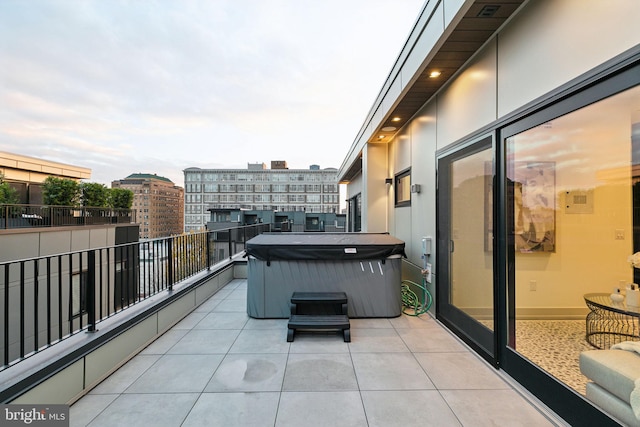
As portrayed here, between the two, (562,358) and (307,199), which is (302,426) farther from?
(307,199)

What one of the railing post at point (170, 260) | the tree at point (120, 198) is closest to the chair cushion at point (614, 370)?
the railing post at point (170, 260)

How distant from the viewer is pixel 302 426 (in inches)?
66.3

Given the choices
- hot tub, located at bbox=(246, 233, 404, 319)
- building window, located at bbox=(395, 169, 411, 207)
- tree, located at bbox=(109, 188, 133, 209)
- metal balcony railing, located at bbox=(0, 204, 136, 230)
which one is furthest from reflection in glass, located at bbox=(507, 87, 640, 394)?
tree, located at bbox=(109, 188, 133, 209)

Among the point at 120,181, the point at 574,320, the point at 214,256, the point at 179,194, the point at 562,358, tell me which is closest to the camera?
the point at 562,358

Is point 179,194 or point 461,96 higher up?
point 179,194

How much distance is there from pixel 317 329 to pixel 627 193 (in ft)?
9.43

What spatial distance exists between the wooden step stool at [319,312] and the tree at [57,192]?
15.7 meters

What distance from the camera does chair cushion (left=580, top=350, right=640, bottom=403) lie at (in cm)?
142

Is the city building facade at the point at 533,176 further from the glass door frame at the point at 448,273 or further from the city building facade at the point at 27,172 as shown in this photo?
the city building facade at the point at 27,172

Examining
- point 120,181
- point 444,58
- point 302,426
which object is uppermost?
point 120,181

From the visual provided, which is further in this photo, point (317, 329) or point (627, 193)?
point (317, 329)

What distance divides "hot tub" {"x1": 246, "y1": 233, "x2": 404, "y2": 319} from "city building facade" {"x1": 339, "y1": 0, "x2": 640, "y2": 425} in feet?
2.19

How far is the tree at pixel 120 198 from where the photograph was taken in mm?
15408

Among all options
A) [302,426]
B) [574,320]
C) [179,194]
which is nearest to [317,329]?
[302,426]
